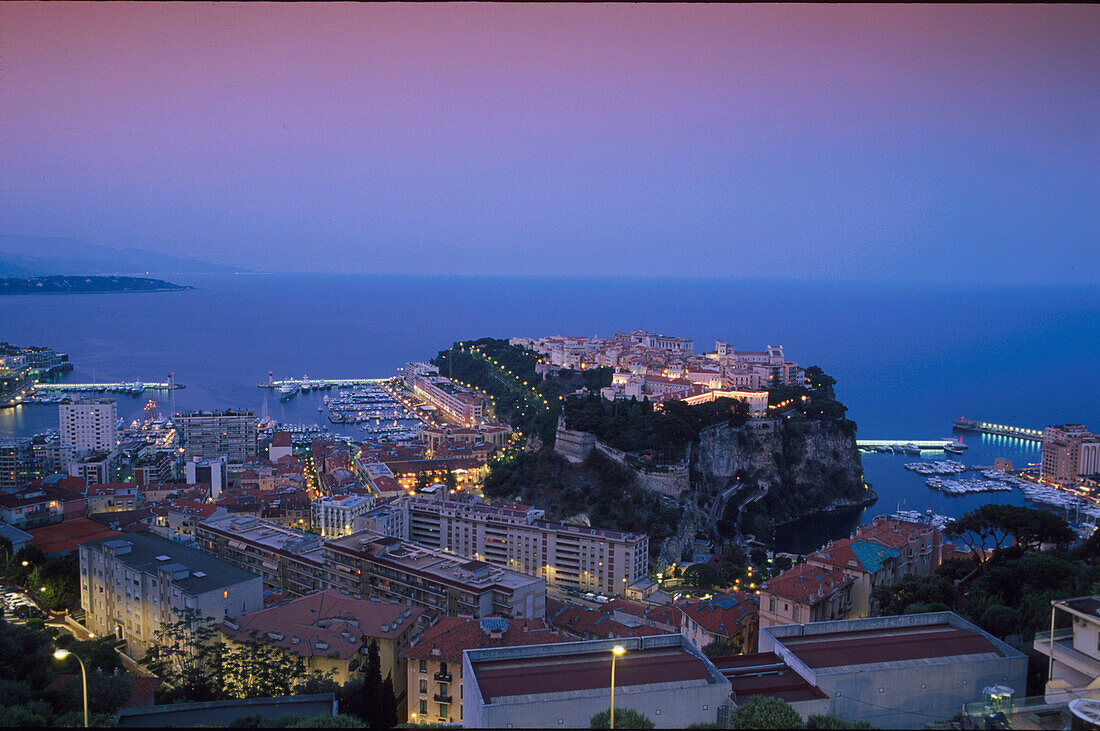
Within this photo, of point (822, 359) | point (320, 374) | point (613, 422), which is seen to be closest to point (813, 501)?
point (613, 422)

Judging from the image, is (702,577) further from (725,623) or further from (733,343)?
(733,343)

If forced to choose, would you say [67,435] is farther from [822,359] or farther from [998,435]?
[822,359]

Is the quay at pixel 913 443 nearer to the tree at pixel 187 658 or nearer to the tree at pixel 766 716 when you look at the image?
the tree at pixel 187 658

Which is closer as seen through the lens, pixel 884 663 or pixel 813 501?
pixel 884 663

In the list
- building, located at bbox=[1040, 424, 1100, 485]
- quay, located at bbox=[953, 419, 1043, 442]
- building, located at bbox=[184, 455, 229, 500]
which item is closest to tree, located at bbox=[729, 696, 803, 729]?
building, located at bbox=[184, 455, 229, 500]

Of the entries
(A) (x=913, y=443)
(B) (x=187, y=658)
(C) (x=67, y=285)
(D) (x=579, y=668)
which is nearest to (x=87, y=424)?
(B) (x=187, y=658)

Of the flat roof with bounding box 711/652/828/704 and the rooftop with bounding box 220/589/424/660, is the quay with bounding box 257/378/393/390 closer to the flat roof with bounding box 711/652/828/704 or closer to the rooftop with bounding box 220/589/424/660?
the rooftop with bounding box 220/589/424/660
